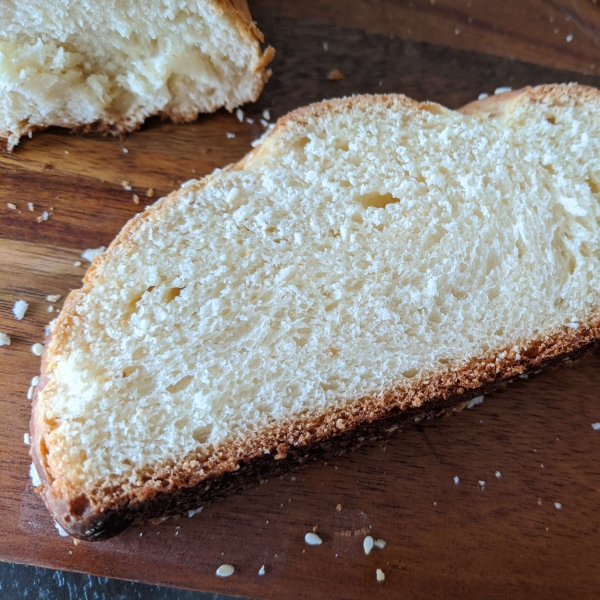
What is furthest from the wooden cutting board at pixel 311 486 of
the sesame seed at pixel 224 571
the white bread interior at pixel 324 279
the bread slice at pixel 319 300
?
the white bread interior at pixel 324 279

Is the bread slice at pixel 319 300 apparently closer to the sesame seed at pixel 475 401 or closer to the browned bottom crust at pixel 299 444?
the browned bottom crust at pixel 299 444

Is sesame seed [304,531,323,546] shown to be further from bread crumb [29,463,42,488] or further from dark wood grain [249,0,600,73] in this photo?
dark wood grain [249,0,600,73]

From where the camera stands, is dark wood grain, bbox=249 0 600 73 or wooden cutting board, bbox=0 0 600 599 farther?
dark wood grain, bbox=249 0 600 73

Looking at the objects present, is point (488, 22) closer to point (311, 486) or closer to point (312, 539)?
point (311, 486)

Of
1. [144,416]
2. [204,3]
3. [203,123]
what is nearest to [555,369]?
[144,416]

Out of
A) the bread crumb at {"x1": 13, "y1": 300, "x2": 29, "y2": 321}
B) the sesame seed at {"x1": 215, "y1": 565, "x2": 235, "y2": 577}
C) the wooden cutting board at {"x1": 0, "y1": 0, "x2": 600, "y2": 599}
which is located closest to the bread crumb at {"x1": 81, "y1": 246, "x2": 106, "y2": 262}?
the wooden cutting board at {"x1": 0, "y1": 0, "x2": 600, "y2": 599}

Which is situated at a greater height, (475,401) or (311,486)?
(475,401)

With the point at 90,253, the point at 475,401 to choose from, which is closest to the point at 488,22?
the point at 475,401
